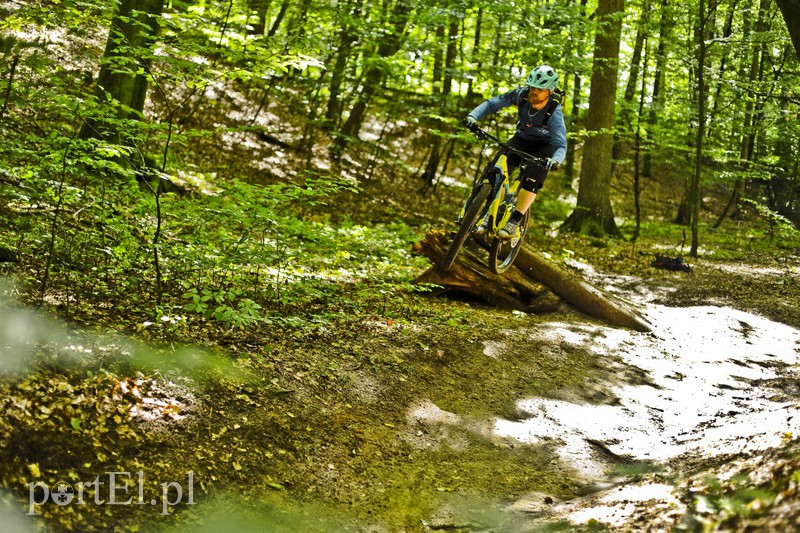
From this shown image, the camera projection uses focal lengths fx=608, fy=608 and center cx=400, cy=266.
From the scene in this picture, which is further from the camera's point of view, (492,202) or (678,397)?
(492,202)

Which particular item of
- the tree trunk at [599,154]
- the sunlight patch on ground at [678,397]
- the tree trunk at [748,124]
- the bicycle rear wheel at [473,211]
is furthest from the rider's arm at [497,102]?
the tree trunk at [748,124]

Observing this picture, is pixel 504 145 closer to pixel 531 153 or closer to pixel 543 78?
pixel 531 153

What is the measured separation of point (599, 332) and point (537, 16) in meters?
8.22

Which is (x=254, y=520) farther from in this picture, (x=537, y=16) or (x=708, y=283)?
(x=537, y=16)

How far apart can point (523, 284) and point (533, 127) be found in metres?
2.47

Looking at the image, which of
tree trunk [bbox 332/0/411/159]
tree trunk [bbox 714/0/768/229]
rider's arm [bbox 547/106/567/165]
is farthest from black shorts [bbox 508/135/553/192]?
tree trunk [bbox 714/0/768/229]

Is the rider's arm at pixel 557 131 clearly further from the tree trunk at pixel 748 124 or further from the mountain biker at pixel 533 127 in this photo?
the tree trunk at pixel 748 124

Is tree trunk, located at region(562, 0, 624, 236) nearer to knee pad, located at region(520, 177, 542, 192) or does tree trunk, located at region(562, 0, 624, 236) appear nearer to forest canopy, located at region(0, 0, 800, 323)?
forest canopy, located at region(0, 0, 800, 323)

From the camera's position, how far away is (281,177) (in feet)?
48.7

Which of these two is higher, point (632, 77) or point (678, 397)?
point (632, 77)

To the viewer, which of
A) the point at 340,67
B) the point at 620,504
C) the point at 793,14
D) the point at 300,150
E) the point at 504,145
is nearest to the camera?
the point at 620,504

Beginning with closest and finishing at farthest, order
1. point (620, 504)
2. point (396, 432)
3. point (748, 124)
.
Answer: point (620, 504), point (396, 432), point (748, 124)

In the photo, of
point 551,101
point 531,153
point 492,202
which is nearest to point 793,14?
point 551,101

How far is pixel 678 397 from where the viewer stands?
6250mm
